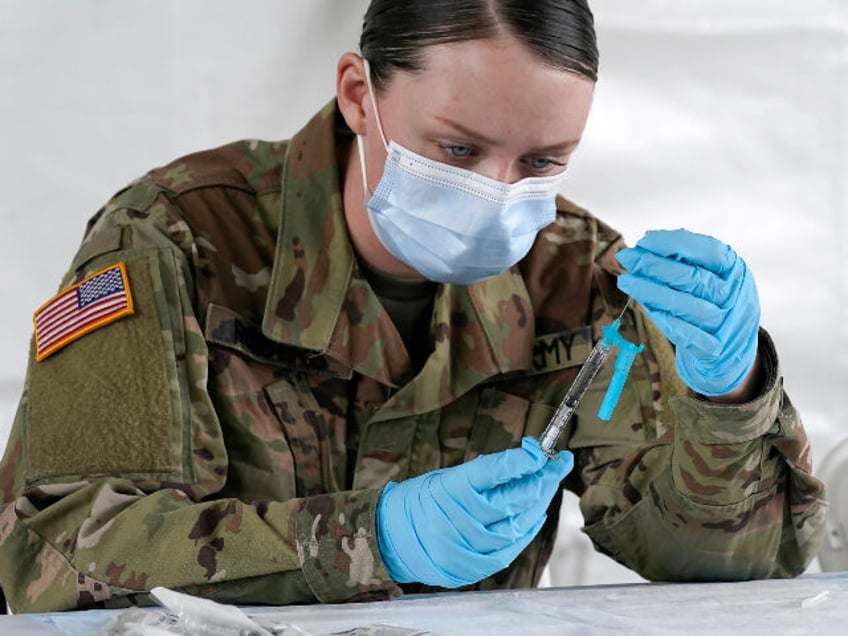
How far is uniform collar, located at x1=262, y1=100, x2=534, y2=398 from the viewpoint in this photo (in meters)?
1.64

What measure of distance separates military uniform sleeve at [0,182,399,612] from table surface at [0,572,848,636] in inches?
2.2

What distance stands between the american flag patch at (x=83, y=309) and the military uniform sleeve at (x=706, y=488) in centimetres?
60

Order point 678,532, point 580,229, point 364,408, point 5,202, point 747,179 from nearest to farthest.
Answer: point 678,532, point 364,408, point 580,229, point 5,202, point 747,179

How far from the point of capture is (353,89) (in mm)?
1630

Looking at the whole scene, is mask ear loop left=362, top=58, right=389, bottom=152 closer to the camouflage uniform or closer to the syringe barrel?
the camouflage uniform

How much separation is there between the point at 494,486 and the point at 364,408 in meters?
0.38

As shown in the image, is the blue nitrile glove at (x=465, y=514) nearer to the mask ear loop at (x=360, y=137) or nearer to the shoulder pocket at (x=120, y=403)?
the shoulder pocket at (x=120, y=403)

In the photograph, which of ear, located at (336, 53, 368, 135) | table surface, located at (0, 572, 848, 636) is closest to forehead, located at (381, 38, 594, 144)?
ear, located at (336, 53, 368, 135)

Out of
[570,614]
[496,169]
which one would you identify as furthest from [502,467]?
[496,169]

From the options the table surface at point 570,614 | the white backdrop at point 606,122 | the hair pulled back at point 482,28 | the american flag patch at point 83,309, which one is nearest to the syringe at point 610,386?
the table surface at point 570,614

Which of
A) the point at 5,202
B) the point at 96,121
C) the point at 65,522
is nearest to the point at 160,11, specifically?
the point at 96,121

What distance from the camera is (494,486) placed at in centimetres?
133

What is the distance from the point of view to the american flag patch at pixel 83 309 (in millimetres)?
1512

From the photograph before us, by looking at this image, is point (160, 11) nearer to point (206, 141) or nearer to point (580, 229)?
point (206, 141)
